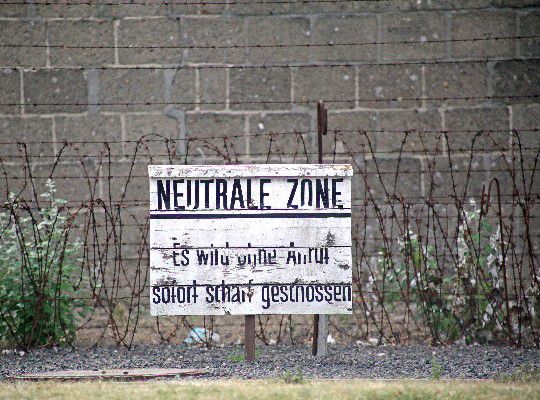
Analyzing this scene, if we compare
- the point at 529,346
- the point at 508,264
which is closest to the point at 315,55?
the point at 508,264

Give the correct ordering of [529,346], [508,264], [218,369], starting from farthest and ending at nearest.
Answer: [508,264]
[529,346]
[218,369]

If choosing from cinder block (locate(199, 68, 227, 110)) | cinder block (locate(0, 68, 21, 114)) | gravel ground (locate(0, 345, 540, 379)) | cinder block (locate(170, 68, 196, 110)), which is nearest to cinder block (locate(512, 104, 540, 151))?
gravel ground (locate(0, 345, 540, 379))

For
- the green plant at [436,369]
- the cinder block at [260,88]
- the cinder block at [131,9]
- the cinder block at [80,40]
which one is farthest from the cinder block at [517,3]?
the green plant at [436,369]

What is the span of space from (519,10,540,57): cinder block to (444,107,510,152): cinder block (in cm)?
50

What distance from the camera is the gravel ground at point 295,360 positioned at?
6.92m

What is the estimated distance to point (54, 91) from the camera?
9.22 meters

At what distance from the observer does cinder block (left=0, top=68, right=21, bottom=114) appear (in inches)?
362

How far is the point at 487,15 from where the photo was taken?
9234 millimetres

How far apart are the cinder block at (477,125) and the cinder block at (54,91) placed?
→ 2959 millimetres

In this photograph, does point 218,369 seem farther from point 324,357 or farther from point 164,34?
point 164,34

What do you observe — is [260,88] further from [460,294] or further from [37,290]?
[37,290]

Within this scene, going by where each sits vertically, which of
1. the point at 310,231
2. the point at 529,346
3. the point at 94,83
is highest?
the point at 94,83

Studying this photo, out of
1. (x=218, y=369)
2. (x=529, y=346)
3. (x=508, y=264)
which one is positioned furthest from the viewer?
(x=508, y=264)

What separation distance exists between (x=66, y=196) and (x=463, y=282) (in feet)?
11.0
